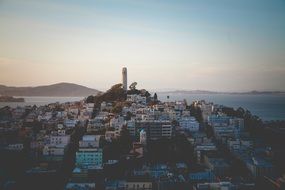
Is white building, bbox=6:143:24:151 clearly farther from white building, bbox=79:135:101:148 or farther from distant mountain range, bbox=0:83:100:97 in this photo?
distant mountain range, bbox=0:83:100:97

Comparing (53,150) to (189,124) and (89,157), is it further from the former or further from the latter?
(189,124)

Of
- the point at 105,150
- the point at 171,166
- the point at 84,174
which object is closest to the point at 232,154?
the point at 171,166

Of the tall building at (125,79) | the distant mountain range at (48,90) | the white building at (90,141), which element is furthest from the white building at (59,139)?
the tall building at (125,79)

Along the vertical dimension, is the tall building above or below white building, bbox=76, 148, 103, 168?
above

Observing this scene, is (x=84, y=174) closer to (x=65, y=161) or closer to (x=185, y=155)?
(x=65, y=161)

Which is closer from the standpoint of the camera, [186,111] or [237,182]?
[237,182]

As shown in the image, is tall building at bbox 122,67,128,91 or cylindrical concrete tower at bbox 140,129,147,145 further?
tall building at bbox 122,67,128,91

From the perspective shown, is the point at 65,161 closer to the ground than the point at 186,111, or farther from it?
closer to the ground

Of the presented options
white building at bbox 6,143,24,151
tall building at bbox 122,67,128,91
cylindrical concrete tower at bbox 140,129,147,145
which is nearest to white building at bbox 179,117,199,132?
cylindrical concrete tower at bbox 140,129,147,145

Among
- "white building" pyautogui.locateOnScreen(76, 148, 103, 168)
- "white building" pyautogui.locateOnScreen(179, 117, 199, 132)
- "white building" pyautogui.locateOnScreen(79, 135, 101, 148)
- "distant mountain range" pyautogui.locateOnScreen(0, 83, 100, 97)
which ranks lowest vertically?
"white building" pyautogui.locateOnScreen(76, 148, 103, 168)
